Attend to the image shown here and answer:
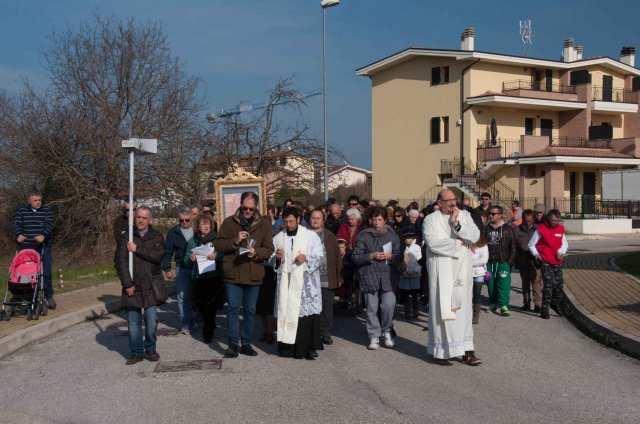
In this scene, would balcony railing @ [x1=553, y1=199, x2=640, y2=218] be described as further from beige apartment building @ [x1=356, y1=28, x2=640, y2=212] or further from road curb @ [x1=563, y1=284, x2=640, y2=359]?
road curb @ [x1=563, y1=284, x2=640, y2=359]

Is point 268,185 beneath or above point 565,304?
above

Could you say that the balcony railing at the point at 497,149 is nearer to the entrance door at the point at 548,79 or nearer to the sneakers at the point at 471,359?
the entrance door at the point at 548,79

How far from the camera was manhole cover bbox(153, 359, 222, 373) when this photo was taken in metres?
7.72

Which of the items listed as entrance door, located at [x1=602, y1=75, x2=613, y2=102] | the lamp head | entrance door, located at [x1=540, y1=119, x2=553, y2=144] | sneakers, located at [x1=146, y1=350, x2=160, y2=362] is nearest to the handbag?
sneakers, located at [x1=146, y1=350, x2=160, y2=362]

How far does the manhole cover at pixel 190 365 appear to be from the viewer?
25.3 feet

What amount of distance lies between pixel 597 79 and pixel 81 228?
36276 millimetres

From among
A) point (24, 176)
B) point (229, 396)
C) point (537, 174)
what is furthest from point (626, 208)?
point (229, 396)

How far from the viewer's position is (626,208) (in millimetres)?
35938

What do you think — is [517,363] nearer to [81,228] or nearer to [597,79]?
[81,228]

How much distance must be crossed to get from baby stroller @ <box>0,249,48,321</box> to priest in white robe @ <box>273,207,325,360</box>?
13.4 feet

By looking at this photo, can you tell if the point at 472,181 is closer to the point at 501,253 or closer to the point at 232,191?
the point at 232,191

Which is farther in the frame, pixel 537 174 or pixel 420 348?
pixel 537 174

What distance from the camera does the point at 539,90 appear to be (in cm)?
4134

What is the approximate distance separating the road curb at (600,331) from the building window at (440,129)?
3036 centimetres
